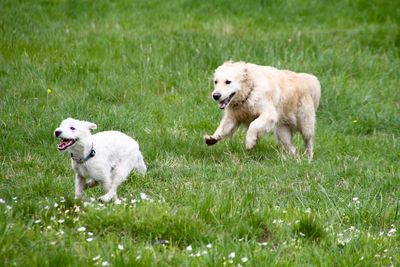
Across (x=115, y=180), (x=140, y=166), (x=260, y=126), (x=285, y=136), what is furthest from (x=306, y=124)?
(x=115, y=180)

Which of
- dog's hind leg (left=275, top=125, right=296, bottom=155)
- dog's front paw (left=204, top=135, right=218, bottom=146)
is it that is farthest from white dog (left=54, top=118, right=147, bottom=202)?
dog's hind leg (left=275, top=125, right=296, bottom=155)

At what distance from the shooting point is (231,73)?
890 centimetres

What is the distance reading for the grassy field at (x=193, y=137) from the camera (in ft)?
18.3

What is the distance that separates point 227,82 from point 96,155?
249cm

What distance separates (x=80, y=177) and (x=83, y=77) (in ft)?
14.7

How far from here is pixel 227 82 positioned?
8.85m

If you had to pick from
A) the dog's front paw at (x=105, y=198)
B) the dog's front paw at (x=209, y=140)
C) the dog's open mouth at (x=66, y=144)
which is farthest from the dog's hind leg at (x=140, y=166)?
the dog's front paw at (x=209, y=140)

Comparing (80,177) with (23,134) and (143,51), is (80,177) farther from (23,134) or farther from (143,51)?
(143,51)

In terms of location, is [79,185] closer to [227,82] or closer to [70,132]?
[70,132]

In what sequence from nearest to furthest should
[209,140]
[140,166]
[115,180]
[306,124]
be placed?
1. [115,180]
2. [140,166]
3. [209,140]
4. [306,124]

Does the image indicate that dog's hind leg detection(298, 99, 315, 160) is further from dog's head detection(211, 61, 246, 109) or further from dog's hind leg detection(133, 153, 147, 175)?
dog's hind leg detection(133, 153, 147, 175)

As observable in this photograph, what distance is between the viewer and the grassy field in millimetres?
5574

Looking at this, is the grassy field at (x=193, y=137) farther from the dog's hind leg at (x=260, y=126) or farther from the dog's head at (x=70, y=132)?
the dog's head at (x=70, y=132)

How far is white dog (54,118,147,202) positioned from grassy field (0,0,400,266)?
200 mm
